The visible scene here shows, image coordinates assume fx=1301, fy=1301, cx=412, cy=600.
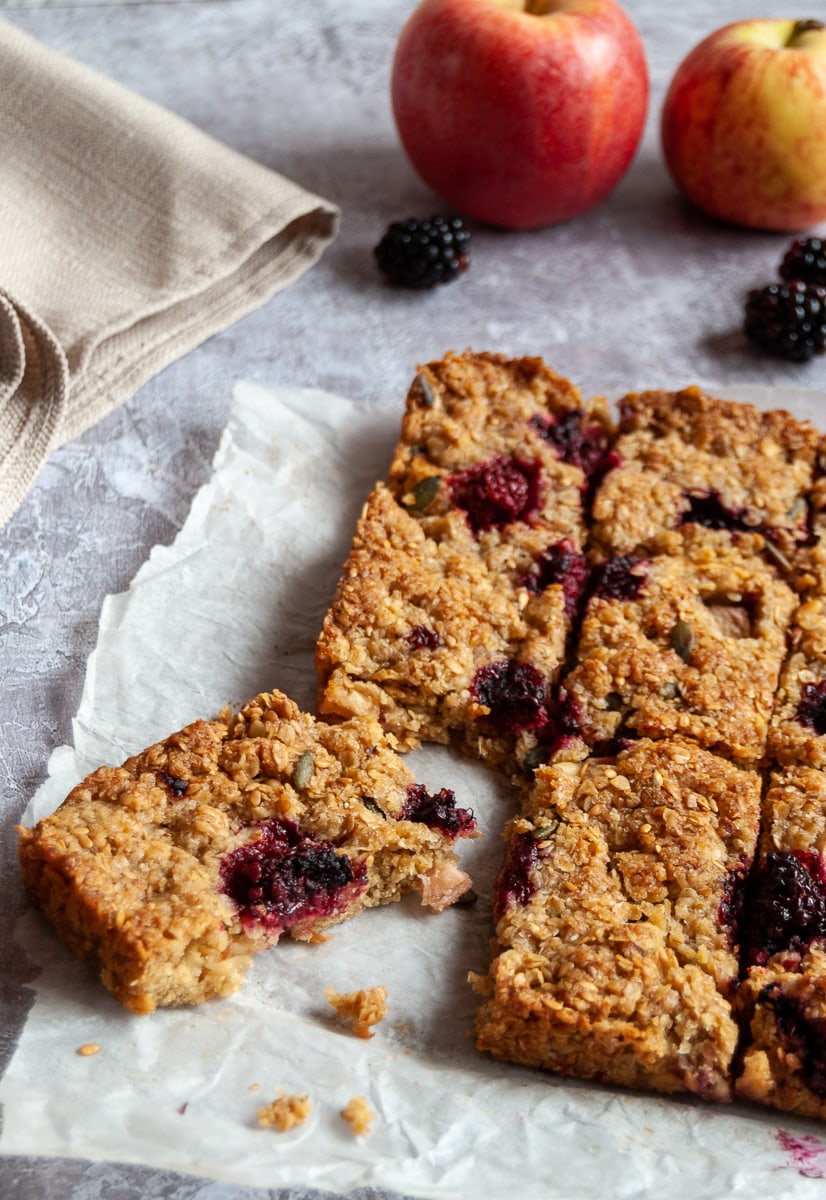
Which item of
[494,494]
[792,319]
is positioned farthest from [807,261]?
[494,494]

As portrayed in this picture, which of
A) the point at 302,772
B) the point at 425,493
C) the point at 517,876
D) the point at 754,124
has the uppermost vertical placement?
the point at 754,124

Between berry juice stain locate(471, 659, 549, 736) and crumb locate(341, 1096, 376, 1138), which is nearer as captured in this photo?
crumb locate(341, 1096, 376, 1138)

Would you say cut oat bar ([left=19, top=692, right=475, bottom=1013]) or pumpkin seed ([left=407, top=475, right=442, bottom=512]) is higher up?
pumpkin seed ([left=407, top=475, right=442, bottom=512])

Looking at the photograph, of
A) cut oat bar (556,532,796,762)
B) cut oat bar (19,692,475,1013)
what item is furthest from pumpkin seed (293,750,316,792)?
cut oat bar (556,532,796,762)

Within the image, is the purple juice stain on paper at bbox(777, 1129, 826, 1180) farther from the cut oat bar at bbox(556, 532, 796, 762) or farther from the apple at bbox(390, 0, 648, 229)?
the apple at bbox(390, 0, 648, 229)

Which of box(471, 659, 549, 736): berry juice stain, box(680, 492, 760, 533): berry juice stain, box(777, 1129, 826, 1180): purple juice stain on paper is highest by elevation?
box(680, 492, 760, 533): berry juice stain

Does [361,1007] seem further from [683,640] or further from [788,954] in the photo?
[683,640]

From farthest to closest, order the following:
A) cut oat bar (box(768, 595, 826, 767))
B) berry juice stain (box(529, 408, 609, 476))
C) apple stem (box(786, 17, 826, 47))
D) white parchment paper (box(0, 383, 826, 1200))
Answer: apple stem (box(786, 17, 826, 47)) → berry juice stain (box(529, 408, 609, 476)) → cut oat bar (box(768, 595, 826, 767)) → white parchment paper (box(0, 383, 826, 1200))

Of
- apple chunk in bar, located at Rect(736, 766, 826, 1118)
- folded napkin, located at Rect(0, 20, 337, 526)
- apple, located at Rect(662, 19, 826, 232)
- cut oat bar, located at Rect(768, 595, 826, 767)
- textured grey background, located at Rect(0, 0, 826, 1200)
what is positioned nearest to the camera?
apple chunk in bar, located at Rect(736, 766, 826, 1118)

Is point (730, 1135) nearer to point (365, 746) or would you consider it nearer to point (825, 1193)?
point (825, 1193)
